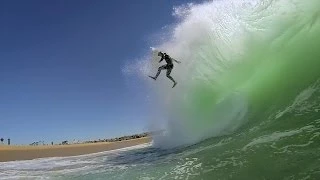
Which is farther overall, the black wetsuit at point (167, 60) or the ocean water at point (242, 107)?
the black wetsuit at point (167, 60)

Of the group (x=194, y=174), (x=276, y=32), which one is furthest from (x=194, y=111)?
(x=194, y=174)

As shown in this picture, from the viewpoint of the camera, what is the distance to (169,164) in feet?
31.4

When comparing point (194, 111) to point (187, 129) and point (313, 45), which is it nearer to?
point (187, 129)

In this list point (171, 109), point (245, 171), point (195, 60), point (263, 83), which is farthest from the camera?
point (171, 109)

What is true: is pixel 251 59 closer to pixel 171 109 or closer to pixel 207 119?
pixel 207 119

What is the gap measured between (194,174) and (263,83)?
5.78 metres

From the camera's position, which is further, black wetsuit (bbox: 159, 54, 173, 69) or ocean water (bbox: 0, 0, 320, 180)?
black wetsuit (bbox: 159, 54, 173, 69)

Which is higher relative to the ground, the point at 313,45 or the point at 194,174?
the point at 313,45

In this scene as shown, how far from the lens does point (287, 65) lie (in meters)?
11.7

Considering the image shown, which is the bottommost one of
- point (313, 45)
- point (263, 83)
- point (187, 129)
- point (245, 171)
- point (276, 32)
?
point (245, 171)

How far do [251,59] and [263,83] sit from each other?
151 centimetres

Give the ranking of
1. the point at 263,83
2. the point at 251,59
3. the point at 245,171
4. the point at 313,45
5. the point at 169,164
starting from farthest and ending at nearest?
the point at 251,59, the point at 263,83, the point at 313,45, the point at 169,164, the point at 245,171

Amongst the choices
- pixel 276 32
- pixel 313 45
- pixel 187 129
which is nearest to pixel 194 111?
pixel 187 129

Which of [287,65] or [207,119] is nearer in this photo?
[287,65]
